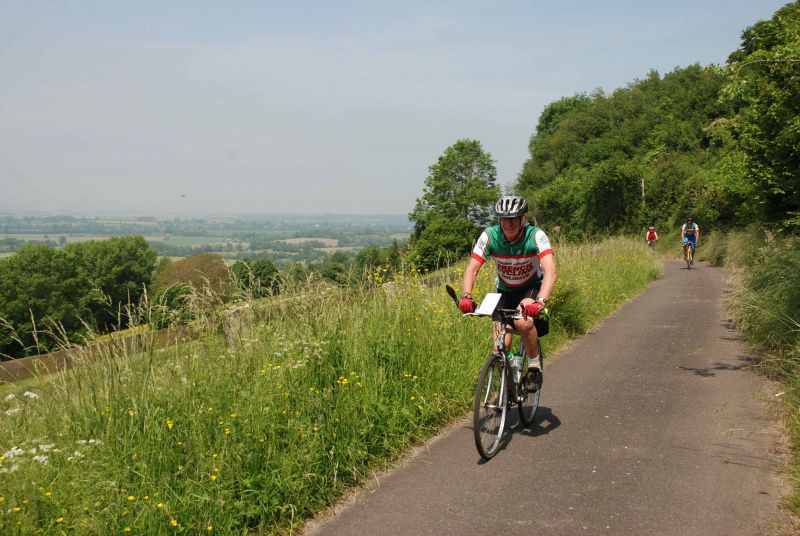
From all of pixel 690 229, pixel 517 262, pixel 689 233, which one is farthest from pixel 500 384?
pixel 689 233

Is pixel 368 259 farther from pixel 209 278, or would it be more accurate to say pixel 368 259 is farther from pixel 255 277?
pixel 209 278

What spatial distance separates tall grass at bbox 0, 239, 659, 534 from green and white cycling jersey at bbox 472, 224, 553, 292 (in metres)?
1.33

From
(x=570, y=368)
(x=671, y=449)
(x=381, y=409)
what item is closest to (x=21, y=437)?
(x=381, y=409)

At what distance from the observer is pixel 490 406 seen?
5.44m

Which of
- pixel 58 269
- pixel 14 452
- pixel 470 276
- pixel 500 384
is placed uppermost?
pixel 470 276

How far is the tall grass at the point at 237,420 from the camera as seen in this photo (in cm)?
367

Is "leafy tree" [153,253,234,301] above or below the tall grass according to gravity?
above

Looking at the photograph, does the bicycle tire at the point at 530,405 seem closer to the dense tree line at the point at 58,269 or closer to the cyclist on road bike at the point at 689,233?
the cyclist on road bike at the point at 689,233

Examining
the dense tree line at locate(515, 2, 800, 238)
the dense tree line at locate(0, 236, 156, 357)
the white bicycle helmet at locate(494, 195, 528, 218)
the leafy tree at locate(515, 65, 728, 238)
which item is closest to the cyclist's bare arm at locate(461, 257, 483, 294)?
the white bicycle helmet at locate(494, 195, 528, 218)

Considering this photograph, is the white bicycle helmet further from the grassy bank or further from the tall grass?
the grassy bank

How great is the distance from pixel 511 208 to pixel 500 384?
1595 mm

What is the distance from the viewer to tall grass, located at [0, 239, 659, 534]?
12.0 ft

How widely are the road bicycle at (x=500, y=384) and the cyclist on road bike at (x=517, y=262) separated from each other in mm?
80

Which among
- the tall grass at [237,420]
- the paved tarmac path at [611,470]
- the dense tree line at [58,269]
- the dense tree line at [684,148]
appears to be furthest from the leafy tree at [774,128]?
the dense tree line at [58,269]
